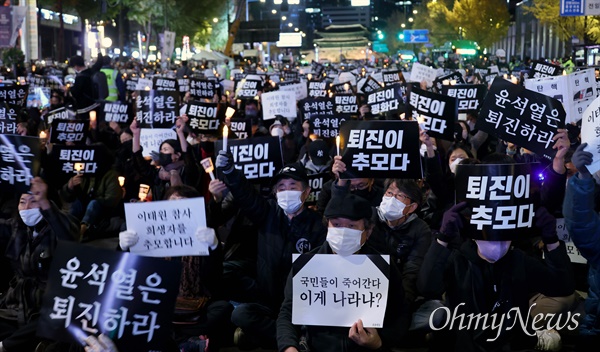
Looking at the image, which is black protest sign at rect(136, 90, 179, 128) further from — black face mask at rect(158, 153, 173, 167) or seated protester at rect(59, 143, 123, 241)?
black face mask at rect(158, 153, 173, 167)

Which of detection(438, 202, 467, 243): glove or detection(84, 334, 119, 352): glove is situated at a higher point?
detection(438, 202, 467, 243): glove

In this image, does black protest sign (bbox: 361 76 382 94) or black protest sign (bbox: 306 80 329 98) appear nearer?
black protest sign (bbox: 361 76 382 94)

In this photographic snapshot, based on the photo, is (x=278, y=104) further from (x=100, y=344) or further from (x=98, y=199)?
(x=100, y=344)

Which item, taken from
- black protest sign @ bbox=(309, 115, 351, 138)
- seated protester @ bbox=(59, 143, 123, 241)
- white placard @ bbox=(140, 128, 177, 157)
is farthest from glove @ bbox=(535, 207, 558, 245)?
black protest sign @ bbox=(309, 115, 351, 138)

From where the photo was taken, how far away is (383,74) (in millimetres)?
25031

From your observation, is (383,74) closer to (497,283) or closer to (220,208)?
(220,208)

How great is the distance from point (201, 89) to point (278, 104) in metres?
5.18

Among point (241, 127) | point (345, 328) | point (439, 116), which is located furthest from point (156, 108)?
point (345, 328)

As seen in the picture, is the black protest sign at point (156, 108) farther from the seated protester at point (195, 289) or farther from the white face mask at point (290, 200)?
the seated protester at point (195, 289)

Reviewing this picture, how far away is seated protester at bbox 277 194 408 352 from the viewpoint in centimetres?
571

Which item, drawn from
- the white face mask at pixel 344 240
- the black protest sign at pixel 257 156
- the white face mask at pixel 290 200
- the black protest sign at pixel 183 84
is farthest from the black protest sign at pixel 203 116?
the black protest sign at pixel 183 84

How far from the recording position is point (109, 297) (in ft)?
17.4

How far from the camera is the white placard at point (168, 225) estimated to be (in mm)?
6414

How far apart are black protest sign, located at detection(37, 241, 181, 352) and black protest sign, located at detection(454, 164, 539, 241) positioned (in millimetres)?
1859
